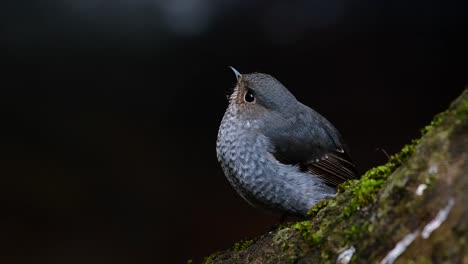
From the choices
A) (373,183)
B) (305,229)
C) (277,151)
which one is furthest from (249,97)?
(373,183)

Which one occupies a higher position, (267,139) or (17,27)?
(17,27)

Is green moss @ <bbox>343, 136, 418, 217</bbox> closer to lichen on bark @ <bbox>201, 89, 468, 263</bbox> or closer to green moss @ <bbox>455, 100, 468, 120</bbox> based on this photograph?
lichen on bark @ <bbox>201, 89, 468, 263</bbox>

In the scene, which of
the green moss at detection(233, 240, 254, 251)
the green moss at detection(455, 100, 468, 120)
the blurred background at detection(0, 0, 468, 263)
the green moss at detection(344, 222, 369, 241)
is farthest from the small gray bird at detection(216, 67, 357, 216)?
the blurred background at detection(0, 0, 468, 263)

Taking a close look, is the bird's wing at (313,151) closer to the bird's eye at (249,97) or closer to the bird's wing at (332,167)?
the bird's wing at (332,167)

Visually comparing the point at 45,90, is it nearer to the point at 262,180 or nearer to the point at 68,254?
the point at 68,254

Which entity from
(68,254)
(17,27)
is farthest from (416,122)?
(17,27)

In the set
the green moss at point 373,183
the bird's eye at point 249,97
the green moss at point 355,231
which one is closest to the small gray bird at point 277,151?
the bird's eye at point 249,97
